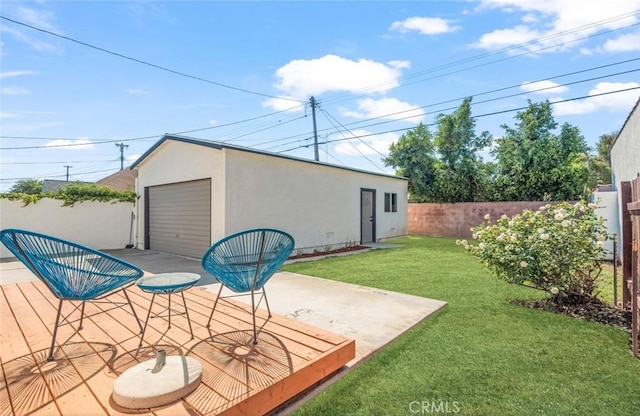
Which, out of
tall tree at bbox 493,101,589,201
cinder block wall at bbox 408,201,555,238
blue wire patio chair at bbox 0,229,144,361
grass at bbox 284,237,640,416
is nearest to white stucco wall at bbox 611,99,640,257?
grass at bbox 284,237,640,416

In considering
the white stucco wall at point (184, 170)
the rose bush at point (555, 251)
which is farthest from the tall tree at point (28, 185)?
the rose bush at point (555, 251)

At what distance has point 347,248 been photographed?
10523 millimetres

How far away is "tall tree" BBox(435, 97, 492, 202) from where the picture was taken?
14211 millimetres

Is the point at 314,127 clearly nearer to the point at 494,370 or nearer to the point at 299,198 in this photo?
the point at 299,198

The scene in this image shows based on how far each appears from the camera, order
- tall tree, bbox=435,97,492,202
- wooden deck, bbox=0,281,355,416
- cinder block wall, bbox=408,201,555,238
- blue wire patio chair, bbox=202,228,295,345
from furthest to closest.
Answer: tall tree, bbox=435,97,492,202 → cinder block wall, bbox=408,201,555,238 → blue wire patio chair, bbox=202,228,295,345 → wooden deck, bbox=0,281,355,416

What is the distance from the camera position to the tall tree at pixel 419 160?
15016mm

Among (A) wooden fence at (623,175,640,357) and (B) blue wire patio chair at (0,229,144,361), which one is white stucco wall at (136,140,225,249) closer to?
(B) blue wire patio chair at (0,229,144,361)

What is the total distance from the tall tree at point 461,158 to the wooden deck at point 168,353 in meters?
13.2

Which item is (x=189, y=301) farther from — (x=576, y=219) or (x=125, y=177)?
(x=125, y=177)

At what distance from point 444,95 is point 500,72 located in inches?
89.2

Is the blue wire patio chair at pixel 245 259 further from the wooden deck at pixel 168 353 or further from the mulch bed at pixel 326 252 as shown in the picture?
the mulch bed at pixel 326 252

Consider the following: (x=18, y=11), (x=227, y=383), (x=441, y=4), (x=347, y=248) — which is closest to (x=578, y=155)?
(x=441, y=4)

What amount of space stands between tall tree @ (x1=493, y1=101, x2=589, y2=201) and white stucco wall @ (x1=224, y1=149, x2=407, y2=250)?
567 centimetres

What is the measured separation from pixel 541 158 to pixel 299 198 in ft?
33.6
